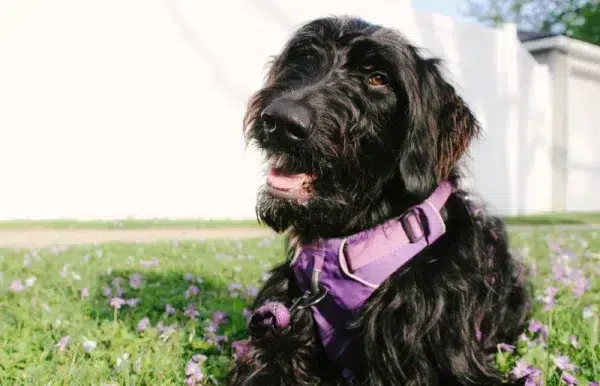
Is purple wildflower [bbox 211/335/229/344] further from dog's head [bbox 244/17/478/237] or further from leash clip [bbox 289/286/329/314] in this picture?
dog's head [bbox 244/17/478/237]

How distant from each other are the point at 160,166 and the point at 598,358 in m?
11.0

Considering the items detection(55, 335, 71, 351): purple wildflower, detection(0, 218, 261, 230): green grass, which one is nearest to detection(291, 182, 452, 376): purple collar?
detection(55, 335, 71, 351): purple wildflower

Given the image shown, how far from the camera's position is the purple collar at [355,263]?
2.63m

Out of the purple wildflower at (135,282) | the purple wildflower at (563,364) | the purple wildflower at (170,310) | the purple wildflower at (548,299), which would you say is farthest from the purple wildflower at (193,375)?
the purple wildflower at (548,299)

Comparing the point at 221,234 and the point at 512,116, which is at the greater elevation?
the point at 512,116

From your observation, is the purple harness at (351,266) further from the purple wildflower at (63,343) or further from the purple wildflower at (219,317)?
the purple wildflower at (63,343)

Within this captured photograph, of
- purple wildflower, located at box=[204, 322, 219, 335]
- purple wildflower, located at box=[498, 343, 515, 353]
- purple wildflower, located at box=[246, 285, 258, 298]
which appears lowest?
purple wildflower, located at box=[498, 343, 515, 353]

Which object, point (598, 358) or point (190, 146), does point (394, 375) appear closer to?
point (598, 358)

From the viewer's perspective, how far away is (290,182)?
2650 millimetres

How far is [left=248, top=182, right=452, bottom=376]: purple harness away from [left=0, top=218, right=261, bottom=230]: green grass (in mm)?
8736

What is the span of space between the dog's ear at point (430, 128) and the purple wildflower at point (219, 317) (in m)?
1.47

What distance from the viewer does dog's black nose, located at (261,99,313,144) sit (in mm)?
2457

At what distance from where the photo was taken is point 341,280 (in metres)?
2.67

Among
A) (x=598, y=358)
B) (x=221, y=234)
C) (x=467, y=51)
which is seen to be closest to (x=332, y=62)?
(x=598, y=358)
